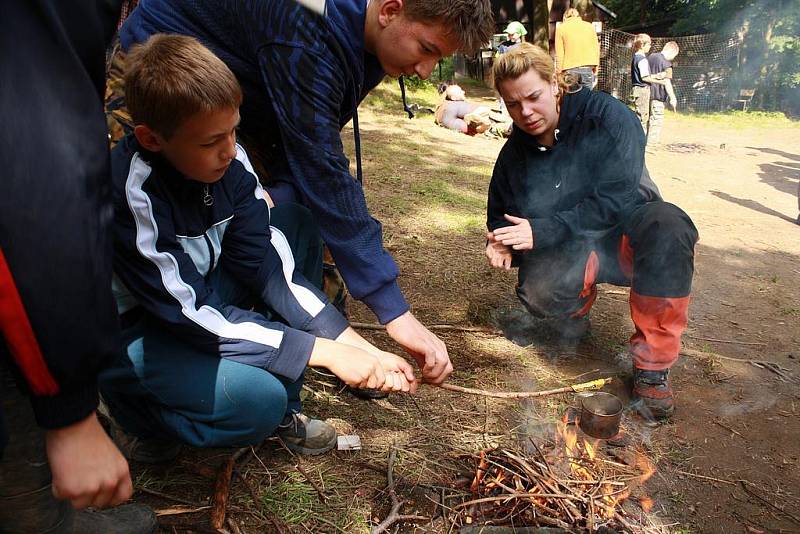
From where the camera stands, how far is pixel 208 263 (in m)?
2.05

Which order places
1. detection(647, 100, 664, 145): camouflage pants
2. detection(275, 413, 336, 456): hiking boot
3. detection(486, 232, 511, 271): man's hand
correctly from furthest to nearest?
1. detection(647, 100, 664, 145): camouflage pants
2. detection(486, 232, 511, 271): man's hand
3. detection(275, 413, 336, 456): hiking boot

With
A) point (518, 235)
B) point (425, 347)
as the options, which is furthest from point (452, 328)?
point (425, 347)

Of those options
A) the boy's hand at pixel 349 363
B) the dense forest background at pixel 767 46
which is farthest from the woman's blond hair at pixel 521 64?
the dense forest background at pixel 767 46

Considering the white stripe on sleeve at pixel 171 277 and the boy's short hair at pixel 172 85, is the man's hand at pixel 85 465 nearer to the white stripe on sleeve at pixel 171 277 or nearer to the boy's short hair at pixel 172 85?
the white stripe on sleeve at pixel 171 277

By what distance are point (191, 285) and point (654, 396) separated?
2191mm

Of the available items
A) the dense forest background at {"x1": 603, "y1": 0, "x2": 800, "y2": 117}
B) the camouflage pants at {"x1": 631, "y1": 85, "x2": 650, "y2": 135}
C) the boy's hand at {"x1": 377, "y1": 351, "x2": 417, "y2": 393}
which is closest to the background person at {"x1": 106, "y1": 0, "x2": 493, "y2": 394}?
the boy's hand at {"x1": 377, "y1": 351, "x2": 417, "y2": 393}

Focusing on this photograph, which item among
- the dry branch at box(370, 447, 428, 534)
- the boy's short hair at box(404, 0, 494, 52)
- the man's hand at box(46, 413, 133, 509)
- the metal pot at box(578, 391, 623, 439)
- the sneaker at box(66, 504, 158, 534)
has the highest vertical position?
the boy's short hair at box(404, 0, 494, 52)

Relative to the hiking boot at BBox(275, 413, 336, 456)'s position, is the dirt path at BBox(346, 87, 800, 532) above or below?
below

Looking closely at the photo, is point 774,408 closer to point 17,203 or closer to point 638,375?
point 638,375

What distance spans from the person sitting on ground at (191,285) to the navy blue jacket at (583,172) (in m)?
1.60

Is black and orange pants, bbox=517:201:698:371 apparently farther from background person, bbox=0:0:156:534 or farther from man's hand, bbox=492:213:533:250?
background person, bbox=0:0:156:534

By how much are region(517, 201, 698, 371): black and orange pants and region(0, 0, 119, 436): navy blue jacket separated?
2.47m

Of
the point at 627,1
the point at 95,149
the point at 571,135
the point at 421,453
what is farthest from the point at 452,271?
the point at 627,1

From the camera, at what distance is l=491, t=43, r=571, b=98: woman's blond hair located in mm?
2945
